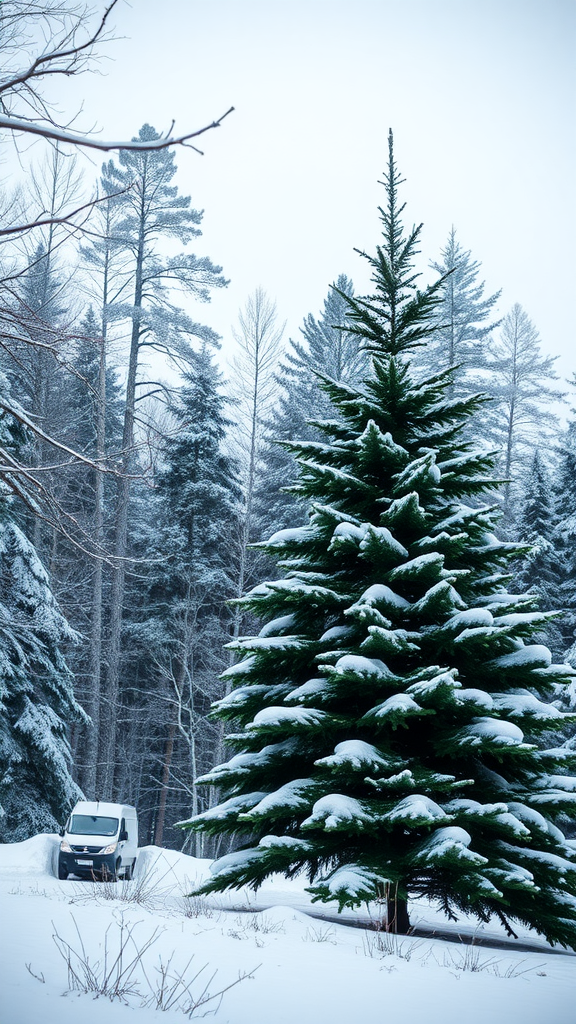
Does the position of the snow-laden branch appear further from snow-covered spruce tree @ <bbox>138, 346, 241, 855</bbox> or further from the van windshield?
snow-covered spruce tree @ <bbox>138, 346, 241, 855</bbox>

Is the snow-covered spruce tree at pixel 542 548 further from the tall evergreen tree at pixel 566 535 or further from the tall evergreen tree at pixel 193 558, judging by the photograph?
the tall evergreen tree at pixel 193 558

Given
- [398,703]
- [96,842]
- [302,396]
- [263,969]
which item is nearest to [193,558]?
[302,396]

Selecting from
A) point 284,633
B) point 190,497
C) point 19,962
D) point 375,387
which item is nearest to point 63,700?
point 190,497

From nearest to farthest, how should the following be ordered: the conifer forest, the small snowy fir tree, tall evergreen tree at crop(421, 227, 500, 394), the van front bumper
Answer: the conifer forest, the van front bumper, the small snowy fir tree, tall evergreen tree at crop(421, 227, 500, 394)

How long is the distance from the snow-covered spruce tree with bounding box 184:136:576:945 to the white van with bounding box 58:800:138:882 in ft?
30.6

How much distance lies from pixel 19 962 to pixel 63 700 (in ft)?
52.4

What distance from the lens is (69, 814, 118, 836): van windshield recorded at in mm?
15703

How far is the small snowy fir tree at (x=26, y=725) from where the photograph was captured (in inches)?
672

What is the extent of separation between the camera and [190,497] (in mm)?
25672

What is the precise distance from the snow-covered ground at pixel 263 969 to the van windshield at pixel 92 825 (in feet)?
31.2

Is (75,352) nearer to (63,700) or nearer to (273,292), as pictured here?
(63,700)

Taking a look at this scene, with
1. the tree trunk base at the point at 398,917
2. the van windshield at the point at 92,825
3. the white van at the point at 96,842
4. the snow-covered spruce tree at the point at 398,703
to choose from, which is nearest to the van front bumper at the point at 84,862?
the white van at the point at 96,842

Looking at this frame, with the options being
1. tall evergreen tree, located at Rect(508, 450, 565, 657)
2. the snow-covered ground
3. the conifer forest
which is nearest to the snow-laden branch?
the conifer forest

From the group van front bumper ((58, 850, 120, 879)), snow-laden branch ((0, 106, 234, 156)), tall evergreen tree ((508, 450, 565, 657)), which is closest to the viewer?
snow-laden branch ((0, 106, 234, 156))
